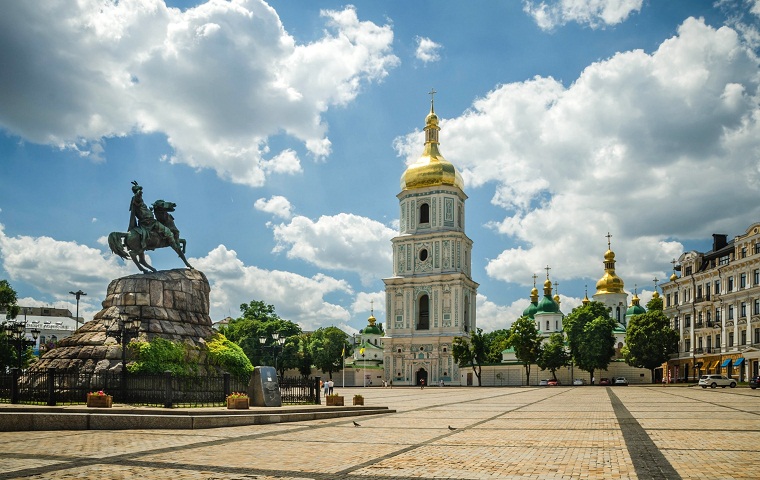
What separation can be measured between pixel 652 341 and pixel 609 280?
41.3m

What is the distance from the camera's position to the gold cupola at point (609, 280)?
11063 centimetres

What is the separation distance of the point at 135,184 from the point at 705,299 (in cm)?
5556

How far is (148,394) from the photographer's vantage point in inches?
939

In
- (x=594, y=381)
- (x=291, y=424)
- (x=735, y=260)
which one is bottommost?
(x=594, y=381)

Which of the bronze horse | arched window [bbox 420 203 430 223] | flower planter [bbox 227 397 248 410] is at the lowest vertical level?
flower planter [bbox 227 397 248 410]

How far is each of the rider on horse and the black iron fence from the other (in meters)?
7.67

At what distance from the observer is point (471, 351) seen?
258 feet

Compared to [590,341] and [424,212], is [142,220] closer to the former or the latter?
[590,341]

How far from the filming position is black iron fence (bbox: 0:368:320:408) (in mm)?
23703

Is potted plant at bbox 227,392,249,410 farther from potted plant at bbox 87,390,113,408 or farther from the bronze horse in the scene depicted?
the bronze horse

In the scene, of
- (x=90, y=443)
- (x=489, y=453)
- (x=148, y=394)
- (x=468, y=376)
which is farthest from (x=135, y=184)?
(x=468, y=376)

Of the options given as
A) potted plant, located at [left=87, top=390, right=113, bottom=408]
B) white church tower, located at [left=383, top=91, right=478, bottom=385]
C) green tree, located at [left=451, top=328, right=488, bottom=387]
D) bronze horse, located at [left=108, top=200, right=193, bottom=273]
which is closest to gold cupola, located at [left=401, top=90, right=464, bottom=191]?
white church tower, located at [left=383, top=91, right=478, bottom=385]

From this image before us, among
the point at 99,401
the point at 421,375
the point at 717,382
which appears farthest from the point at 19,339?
the point at 421,375

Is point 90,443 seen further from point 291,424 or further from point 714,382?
point 714,382
